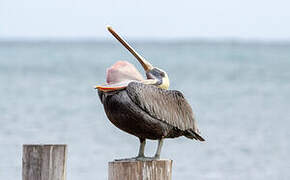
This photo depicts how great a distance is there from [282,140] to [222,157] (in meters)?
2.16

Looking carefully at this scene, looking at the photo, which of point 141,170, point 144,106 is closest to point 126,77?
point 144,106

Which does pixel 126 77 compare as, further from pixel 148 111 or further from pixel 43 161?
pixel 43 161

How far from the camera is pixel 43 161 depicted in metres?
5.80

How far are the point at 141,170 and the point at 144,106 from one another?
1.34 feet

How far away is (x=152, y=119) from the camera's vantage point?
5.79 meters

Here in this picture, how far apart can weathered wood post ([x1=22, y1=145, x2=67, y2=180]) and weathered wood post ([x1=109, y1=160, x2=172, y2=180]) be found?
38 cm

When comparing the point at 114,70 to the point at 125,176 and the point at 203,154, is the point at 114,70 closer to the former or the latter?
the point at 125,176

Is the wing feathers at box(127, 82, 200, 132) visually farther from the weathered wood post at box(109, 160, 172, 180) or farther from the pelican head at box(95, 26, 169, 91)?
the weathered wood post at box(109, 160, 172, 180)

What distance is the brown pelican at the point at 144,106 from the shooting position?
5.75 m

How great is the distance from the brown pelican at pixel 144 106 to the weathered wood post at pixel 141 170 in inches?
5.2

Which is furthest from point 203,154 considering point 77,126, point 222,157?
point 77,126

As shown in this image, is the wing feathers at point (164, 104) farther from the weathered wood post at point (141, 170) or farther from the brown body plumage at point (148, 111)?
the weathered wood post at point (141, 170)

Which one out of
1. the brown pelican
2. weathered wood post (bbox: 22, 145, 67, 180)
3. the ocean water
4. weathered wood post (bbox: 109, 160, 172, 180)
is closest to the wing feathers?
the brown pelican

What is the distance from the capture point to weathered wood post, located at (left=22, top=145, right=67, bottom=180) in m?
5.78
